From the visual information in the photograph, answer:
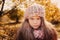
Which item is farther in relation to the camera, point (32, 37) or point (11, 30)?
point (11, 30)

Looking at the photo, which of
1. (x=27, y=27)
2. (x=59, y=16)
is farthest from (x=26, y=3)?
(x=27, y=27)

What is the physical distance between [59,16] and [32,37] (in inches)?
42.6

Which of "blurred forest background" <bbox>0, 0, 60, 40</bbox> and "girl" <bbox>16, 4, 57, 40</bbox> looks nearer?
"girl" <bbox>16, 4, 57, 40</bbox>

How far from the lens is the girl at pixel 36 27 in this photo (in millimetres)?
733

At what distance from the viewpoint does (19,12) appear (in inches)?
65.2

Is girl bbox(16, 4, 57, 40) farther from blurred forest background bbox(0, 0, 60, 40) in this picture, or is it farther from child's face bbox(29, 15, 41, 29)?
blurred forest background bbox(0, 0, 60, 40)

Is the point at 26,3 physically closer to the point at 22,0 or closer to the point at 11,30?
the point at 22,0

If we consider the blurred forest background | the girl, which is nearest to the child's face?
the girl

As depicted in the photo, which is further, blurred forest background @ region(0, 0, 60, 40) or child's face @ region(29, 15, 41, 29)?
blurred forest background @ region(0, 0, 60, 40)

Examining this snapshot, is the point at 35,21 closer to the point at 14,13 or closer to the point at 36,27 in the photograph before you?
the point at 36,27

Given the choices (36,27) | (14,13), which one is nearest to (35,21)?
(36,27)

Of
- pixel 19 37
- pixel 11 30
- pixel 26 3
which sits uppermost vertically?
pixel 26 3

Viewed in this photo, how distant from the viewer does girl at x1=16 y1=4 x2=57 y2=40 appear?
0.73 m

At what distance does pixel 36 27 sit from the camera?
0.74 metres
